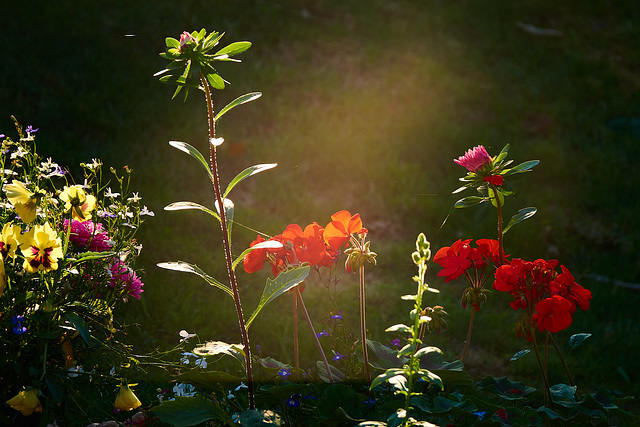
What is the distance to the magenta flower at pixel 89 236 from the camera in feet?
6.87

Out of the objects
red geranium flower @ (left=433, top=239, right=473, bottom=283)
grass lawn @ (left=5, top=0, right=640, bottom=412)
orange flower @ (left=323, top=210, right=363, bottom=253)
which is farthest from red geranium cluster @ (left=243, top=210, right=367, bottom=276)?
grass lawn @ (left=5, top=0, right=640, bottom=412)

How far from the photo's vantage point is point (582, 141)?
5.17 m

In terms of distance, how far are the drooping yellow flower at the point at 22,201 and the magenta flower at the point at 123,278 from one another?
0.34 meters

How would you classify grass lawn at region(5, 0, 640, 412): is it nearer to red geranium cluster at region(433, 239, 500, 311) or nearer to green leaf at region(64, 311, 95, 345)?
red geranium cluster at region(433, 239, 500, 311)

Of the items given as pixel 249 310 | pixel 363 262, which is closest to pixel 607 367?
pixel 249 310

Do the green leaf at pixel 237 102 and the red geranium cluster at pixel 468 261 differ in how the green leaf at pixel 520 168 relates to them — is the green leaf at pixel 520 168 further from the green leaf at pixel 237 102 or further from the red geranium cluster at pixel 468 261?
the green leaf at pixel 237 102

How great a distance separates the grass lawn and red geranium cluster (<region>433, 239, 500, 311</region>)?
1.05 m

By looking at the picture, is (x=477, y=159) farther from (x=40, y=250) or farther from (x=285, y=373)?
(x=40, y=250)

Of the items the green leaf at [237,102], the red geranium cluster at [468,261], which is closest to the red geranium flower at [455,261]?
the red geranium cluster at [468,261]

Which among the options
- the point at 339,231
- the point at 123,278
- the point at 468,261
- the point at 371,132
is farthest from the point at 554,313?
the point at 371,132

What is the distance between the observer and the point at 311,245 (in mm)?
2000

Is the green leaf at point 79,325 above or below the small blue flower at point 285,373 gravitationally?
above

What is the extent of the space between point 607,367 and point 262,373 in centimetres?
199

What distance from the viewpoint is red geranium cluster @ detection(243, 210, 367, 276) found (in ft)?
6.51
